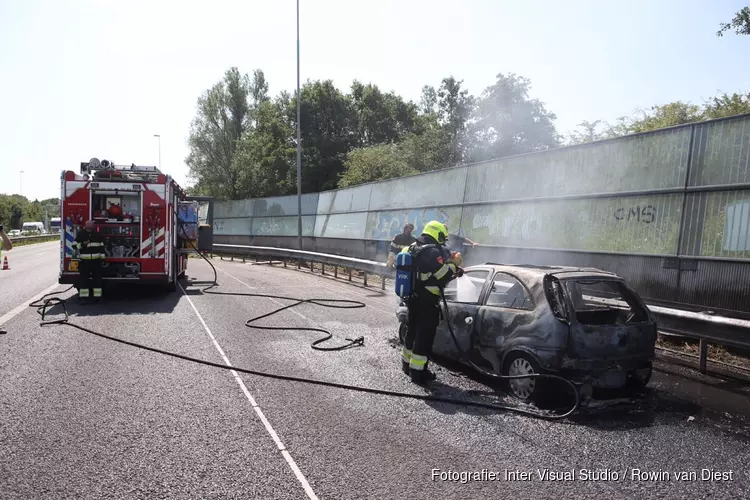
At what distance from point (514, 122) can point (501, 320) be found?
139 feet

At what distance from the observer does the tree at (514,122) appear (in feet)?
149

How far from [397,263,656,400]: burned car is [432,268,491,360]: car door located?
0.06ft

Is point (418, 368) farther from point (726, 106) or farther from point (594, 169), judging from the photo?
point (726, 106)

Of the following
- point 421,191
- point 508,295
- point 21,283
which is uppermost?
point 421,191

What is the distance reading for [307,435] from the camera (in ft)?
14.8

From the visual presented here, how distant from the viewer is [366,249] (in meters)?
20.3

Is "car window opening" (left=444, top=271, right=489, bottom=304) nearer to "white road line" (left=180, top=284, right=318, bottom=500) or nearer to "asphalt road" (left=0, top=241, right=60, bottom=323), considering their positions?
"white road line" (left=180, top=284, right=318, bottom=500)

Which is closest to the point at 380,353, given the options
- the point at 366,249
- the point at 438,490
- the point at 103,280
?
the point at 438,490

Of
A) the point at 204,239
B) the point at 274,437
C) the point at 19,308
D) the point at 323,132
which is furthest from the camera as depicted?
the point at 323,132

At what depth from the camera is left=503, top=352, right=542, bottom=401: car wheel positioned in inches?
212

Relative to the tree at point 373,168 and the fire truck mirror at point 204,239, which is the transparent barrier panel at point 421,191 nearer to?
the fire truck mirror at point 204,239

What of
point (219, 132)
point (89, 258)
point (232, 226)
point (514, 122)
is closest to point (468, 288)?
point (89, 258)

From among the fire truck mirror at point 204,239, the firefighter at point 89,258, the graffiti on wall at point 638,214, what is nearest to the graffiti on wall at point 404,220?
the graffiti on wall at point 638,214

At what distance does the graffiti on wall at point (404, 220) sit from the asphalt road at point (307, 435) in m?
8.92
